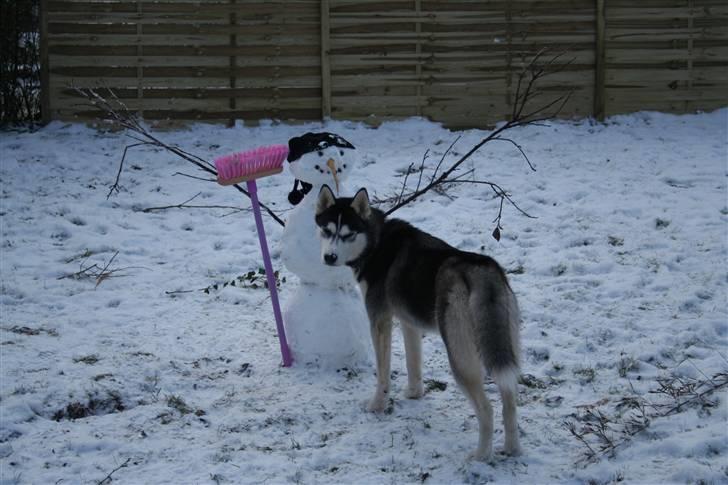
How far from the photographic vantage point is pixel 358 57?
36.5ft

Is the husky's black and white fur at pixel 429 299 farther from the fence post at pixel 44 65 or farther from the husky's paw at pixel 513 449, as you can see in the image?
the fence post at pixel 44 65

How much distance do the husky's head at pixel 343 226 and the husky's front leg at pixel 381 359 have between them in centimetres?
45

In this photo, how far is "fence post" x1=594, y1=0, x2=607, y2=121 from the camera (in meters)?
11.2

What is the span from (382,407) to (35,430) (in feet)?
6.67

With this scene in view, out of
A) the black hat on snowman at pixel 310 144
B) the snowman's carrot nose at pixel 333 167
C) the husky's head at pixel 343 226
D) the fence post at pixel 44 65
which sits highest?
the fence post at pixel 44 65

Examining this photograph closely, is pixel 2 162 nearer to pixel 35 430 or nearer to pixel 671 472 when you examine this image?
pixel 35 430

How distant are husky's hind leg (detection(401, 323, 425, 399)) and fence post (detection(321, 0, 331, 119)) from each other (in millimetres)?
6896

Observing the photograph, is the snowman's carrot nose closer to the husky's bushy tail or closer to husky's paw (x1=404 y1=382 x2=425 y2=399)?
husky's paw (x1=404 y1=382 x2=425 y2=399)

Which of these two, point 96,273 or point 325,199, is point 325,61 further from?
point 325,199

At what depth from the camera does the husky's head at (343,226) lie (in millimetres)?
4574

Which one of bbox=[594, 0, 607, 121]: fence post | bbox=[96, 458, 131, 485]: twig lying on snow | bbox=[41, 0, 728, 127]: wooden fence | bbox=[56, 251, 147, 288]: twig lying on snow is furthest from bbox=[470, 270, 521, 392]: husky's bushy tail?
bbox=[594, 0, 607, 121]: fence post

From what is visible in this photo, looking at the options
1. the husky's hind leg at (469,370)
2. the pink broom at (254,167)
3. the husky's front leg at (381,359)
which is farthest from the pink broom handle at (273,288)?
the husky's hind leg at (469,370)

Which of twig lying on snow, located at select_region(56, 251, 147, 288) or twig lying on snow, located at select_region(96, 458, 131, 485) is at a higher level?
twig lying on snow, located at select_region(56, 251, 147, 288)

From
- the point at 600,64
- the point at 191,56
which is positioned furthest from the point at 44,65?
the point at 600,64
